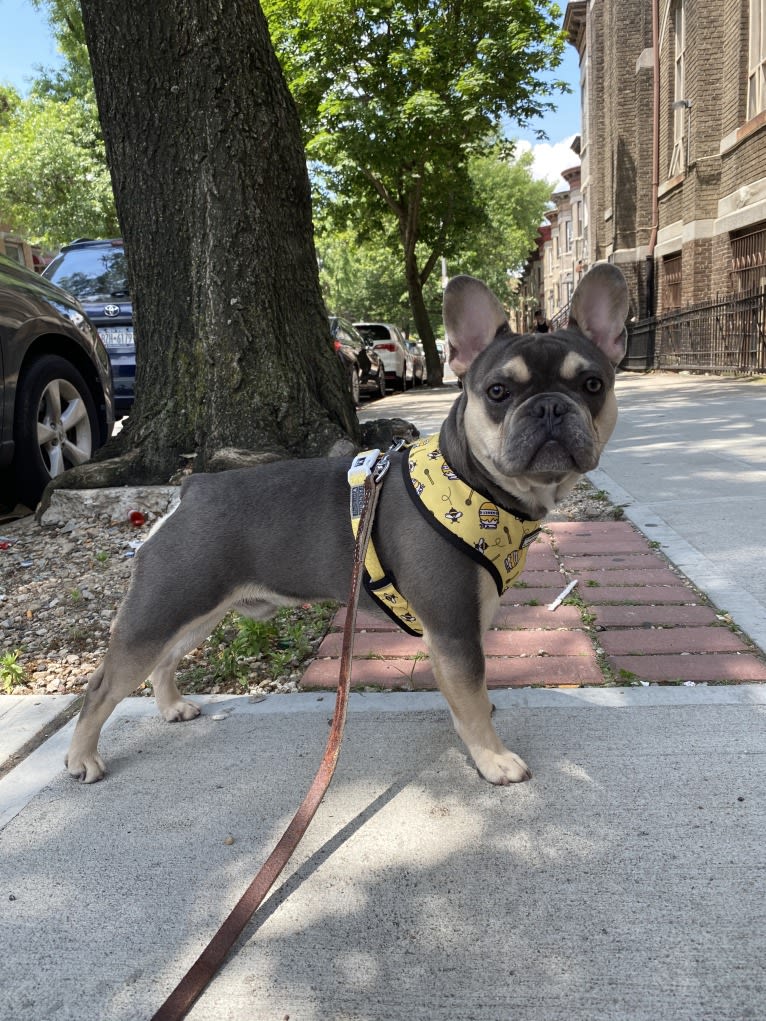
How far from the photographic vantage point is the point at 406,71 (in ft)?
69.7

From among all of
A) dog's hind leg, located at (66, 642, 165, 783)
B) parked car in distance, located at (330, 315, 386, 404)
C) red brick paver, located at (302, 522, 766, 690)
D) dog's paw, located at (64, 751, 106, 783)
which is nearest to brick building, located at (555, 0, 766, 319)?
parked car in distance, located at (330, 315, 386, 404)

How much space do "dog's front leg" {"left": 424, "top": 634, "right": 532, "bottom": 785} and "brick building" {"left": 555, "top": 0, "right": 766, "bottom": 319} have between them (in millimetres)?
16250

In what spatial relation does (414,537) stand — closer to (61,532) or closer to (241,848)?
(241,848)

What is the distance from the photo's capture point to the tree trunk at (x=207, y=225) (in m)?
5.55

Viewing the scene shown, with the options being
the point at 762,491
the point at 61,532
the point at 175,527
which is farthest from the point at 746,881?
the point at 61,532

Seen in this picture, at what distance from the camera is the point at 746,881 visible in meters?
2.16

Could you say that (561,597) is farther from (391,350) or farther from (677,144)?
(677,144)

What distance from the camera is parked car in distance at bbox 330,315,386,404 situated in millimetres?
15094

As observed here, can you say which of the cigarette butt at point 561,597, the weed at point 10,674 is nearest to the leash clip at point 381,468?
the cigarette butt at point 561,597

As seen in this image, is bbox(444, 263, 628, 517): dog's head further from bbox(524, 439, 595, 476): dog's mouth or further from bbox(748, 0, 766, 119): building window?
bbox(748, 0, 766, 119): building window

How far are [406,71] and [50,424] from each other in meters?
18.9

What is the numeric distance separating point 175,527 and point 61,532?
3.27 meters

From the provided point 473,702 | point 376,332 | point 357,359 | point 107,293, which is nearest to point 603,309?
point 473,702

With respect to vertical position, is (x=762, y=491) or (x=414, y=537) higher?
(x=414, y=537)
